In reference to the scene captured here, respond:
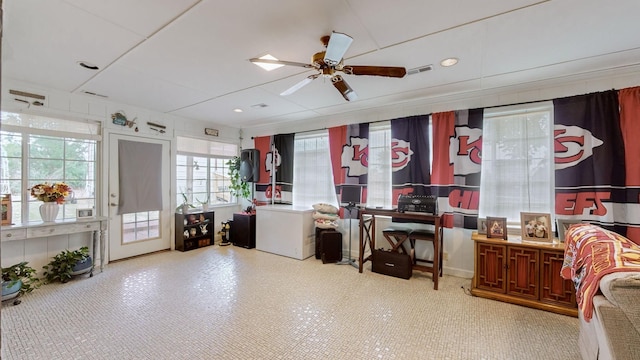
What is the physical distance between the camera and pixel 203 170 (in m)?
5.59

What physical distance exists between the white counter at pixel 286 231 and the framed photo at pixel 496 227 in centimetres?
245

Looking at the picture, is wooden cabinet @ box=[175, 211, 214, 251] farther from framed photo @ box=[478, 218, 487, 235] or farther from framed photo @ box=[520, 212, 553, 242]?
framed photo @ box=[520, 212, 553, 242]

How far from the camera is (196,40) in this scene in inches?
99.5

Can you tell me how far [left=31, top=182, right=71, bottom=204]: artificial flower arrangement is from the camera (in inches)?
138

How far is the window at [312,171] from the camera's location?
501 centimetres

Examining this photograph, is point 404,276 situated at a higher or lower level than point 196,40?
lower

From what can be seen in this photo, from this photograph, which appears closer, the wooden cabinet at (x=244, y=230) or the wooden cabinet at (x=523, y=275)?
the wooden cabinet at (x=523, y=275)

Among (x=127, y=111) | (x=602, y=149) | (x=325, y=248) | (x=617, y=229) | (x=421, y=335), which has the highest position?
(x=127, y=111)

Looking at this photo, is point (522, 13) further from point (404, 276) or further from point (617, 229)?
point (404, 276)

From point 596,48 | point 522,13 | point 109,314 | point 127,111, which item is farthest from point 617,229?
point 127,111

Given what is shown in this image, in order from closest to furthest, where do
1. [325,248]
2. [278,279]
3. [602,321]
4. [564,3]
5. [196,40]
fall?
[602,321] → [564,3] → [196,40] → [278,279] → [325,248]

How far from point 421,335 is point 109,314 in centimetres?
286

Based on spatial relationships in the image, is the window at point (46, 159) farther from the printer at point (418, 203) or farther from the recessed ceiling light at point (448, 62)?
the recessed ceiling light at point (448, 62)

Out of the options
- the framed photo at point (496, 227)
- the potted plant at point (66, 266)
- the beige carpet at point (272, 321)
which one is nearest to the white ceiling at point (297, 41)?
the framed photo at point (496, 227)
